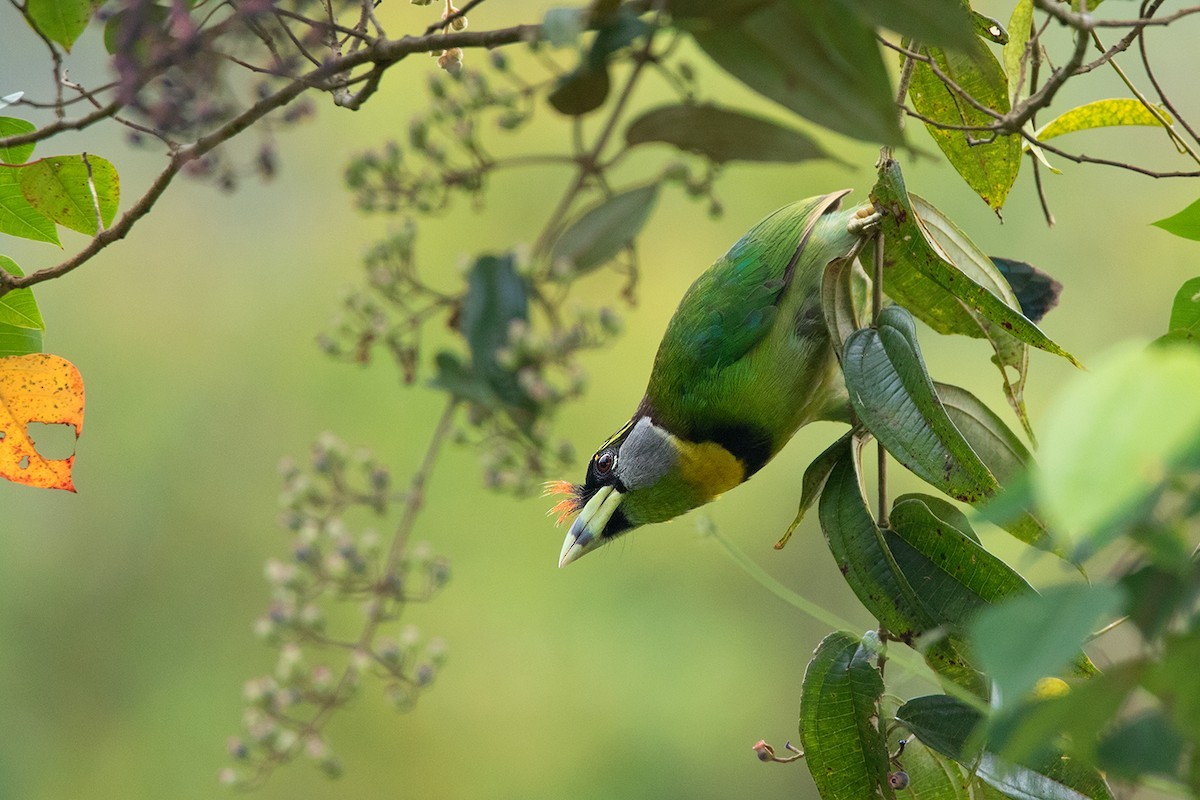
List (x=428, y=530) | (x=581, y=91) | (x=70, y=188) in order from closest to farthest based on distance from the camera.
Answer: (x=581, y=91) < (x=70, y=188) < (x=428, y=530)

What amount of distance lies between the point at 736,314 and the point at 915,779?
0.56 metres

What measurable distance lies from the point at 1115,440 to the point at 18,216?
869 millimetres

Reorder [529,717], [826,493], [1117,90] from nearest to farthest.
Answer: [826,493], [1117,90], [529,717]

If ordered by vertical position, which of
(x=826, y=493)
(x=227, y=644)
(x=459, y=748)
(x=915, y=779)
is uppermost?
(x=826, y=493)

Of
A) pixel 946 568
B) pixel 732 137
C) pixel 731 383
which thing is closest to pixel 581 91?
pixel 732 137

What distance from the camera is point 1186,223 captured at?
799mm

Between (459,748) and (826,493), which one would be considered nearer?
(826,493)

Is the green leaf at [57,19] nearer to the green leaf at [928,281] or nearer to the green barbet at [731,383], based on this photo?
the green leaf at [928,281]

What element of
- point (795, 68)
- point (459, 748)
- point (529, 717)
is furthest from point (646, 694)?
point (795, 68)

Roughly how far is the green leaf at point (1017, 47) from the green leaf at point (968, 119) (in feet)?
0.25

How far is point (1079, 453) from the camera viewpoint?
1.05ft

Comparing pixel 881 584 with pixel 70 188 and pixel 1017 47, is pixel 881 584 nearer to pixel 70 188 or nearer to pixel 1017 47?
pixel 1017 47

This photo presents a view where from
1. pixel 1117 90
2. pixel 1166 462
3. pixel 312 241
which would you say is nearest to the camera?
pixel 1166 462

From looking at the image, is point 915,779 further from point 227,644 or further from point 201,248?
point 201,248
